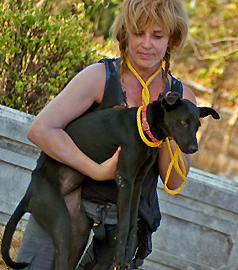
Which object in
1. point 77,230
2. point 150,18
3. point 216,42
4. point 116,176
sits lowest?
point 77,230

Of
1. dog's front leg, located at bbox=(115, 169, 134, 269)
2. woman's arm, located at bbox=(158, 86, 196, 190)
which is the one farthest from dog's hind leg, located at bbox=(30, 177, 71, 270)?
woman's arm, located at bbox=(158, 86, 196, 190)

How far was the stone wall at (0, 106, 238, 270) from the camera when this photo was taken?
3.23 m

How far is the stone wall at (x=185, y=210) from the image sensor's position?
323cm

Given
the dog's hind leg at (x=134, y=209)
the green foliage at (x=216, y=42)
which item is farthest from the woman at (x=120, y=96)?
the green foliage at (x=216, y=42)

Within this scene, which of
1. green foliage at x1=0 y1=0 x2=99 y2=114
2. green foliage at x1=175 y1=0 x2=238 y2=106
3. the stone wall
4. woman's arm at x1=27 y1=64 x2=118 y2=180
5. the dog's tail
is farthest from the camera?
green foliage at x1=175 y1=0 x2=238 y2=106

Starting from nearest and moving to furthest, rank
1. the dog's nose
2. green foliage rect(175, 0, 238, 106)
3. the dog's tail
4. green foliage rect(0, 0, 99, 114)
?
the dog's nose < the dog's tail < green foliage rect(0, 0, 99, 114) < green foliage rect(175, 0, 238, 106)

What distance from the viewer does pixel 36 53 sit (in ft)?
12.9

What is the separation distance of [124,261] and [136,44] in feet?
3.45

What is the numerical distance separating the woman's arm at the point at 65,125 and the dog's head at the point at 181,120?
30 centimetres

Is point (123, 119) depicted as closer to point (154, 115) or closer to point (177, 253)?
point (154, 115)

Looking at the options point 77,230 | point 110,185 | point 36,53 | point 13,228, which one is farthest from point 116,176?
point 36,53

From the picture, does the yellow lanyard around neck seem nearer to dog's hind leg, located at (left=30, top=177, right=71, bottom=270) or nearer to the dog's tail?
dog's hind leg, located at (left=30, top=177, right=71, bottom=270)

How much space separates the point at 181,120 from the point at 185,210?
6.53 feet

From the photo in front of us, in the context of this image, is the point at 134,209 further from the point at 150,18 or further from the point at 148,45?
the point at 150,18
